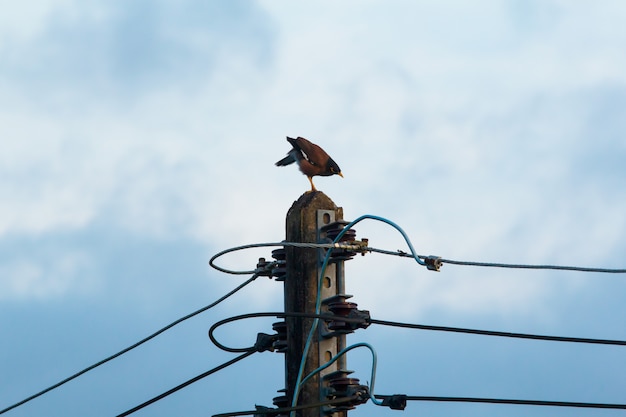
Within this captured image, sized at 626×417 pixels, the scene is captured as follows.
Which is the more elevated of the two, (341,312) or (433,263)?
(433,263)

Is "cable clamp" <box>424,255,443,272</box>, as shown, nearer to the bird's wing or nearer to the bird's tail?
the bird's wing

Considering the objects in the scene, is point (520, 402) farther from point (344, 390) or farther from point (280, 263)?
point (280, 263)

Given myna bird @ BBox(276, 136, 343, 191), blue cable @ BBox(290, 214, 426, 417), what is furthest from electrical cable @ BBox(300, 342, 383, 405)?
myna bird @ BBox(276, 136, 343, 191)

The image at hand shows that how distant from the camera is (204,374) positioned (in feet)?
32.3

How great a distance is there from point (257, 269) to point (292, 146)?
292 cm

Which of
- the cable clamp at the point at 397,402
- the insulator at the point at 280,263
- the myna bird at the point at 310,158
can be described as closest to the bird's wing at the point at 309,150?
the myna bird at the point at 310,158

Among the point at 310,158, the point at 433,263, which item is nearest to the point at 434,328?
the point at 433,263

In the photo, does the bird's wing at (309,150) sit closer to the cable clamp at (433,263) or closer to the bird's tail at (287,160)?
Answer: the bird's tail at (287,160)

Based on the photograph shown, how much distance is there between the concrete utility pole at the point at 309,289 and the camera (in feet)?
29.3

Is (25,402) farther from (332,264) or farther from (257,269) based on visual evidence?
(332,264)

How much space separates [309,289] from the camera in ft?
29.6

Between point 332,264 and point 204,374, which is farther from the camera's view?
point 204,374

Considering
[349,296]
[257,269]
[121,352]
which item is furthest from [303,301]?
[121,352]

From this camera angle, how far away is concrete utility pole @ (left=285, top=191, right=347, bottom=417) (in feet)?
29.3
